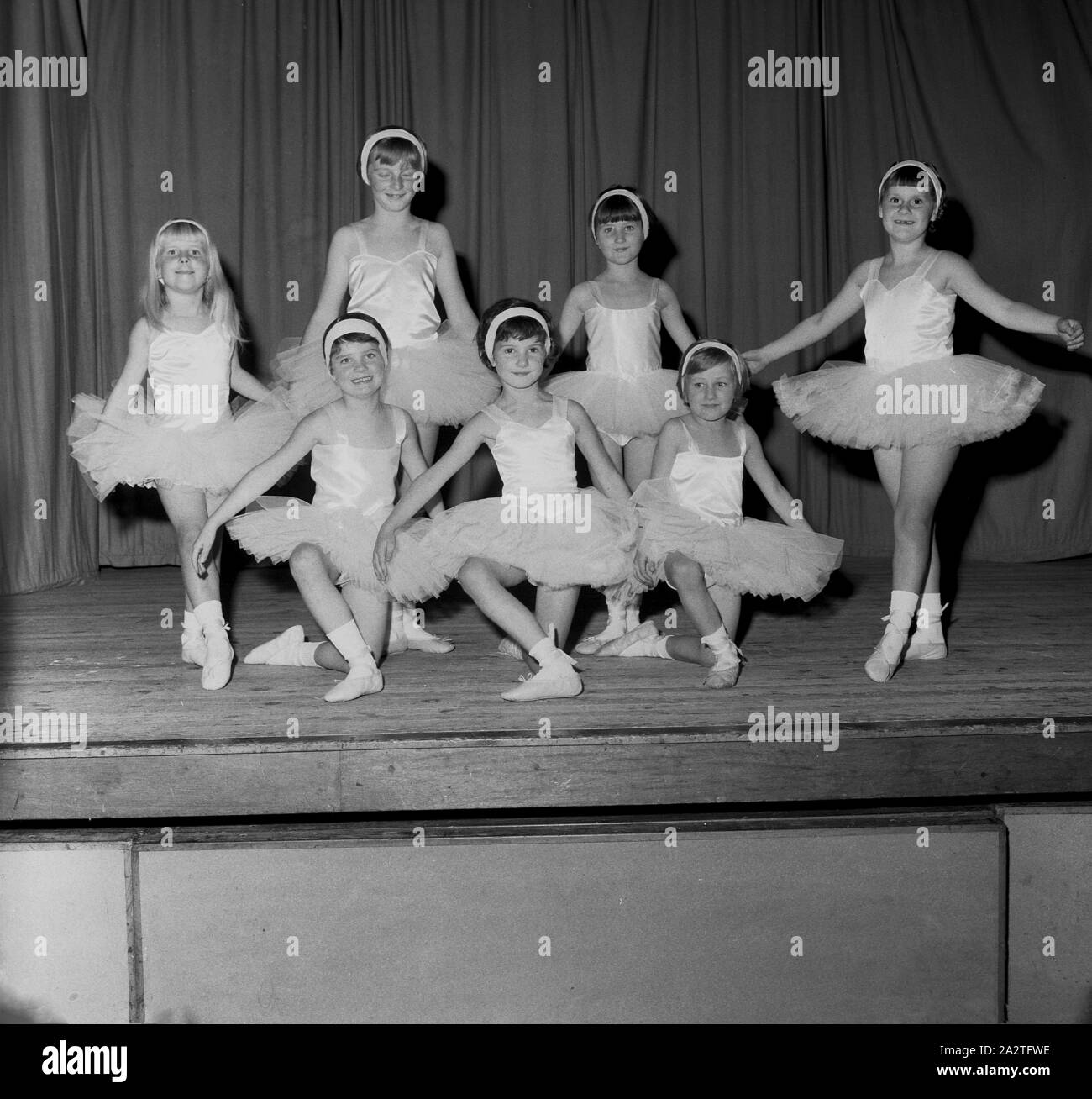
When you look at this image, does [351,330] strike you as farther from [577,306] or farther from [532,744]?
[532,744]

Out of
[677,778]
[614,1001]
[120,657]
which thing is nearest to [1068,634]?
[677,778]

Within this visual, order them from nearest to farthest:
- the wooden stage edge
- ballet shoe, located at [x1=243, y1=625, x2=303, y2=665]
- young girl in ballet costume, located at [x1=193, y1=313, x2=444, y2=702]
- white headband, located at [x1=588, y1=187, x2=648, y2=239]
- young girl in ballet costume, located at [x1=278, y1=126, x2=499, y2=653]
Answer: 1. the wooden stage edge
2. young girl in ballet costume, located at [x1=193, y1=313, x2=444, y2=702]
3. ballet shoe, located at [x1=243, y1=625, x2=303, y2=665]
4. young girl in ballet costume, located at [x1=278, y1=126, x2=499, y2=653]
5. white headband, located at [x1=588, y1=187, x2=648, y2=239]

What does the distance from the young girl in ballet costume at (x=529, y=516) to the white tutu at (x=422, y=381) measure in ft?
0.88

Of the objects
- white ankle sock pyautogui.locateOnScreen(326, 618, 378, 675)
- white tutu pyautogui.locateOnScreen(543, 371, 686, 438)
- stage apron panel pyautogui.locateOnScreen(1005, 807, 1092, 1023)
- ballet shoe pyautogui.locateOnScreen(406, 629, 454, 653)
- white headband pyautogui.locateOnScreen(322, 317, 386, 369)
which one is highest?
white headband pyautogui.locateOnScreen(322, 317, 386, 369)

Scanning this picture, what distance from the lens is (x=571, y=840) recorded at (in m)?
2.74

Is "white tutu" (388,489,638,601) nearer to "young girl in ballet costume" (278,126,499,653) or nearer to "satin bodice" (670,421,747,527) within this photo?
"satin bodice" (670,421,747,527)

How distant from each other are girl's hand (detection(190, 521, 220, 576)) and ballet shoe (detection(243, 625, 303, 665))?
0.36m

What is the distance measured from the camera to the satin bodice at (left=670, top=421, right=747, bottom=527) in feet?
10.8

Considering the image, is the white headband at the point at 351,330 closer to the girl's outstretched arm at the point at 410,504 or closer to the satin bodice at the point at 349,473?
the satin bodice at the point at 349,473

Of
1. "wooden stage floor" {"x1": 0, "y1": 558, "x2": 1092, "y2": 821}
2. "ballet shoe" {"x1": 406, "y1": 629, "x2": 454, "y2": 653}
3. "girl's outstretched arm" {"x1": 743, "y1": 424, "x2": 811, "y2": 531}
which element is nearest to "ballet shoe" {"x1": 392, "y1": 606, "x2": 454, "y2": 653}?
"ballet shoe" {"x1": 406, "y1": 629, "x2": 454, "y2": 653}

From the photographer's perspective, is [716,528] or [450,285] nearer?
[716,528]

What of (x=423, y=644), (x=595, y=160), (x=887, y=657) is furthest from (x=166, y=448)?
(x=595, y=160)

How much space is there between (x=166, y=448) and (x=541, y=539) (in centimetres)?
100

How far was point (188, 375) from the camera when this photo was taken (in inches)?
132
